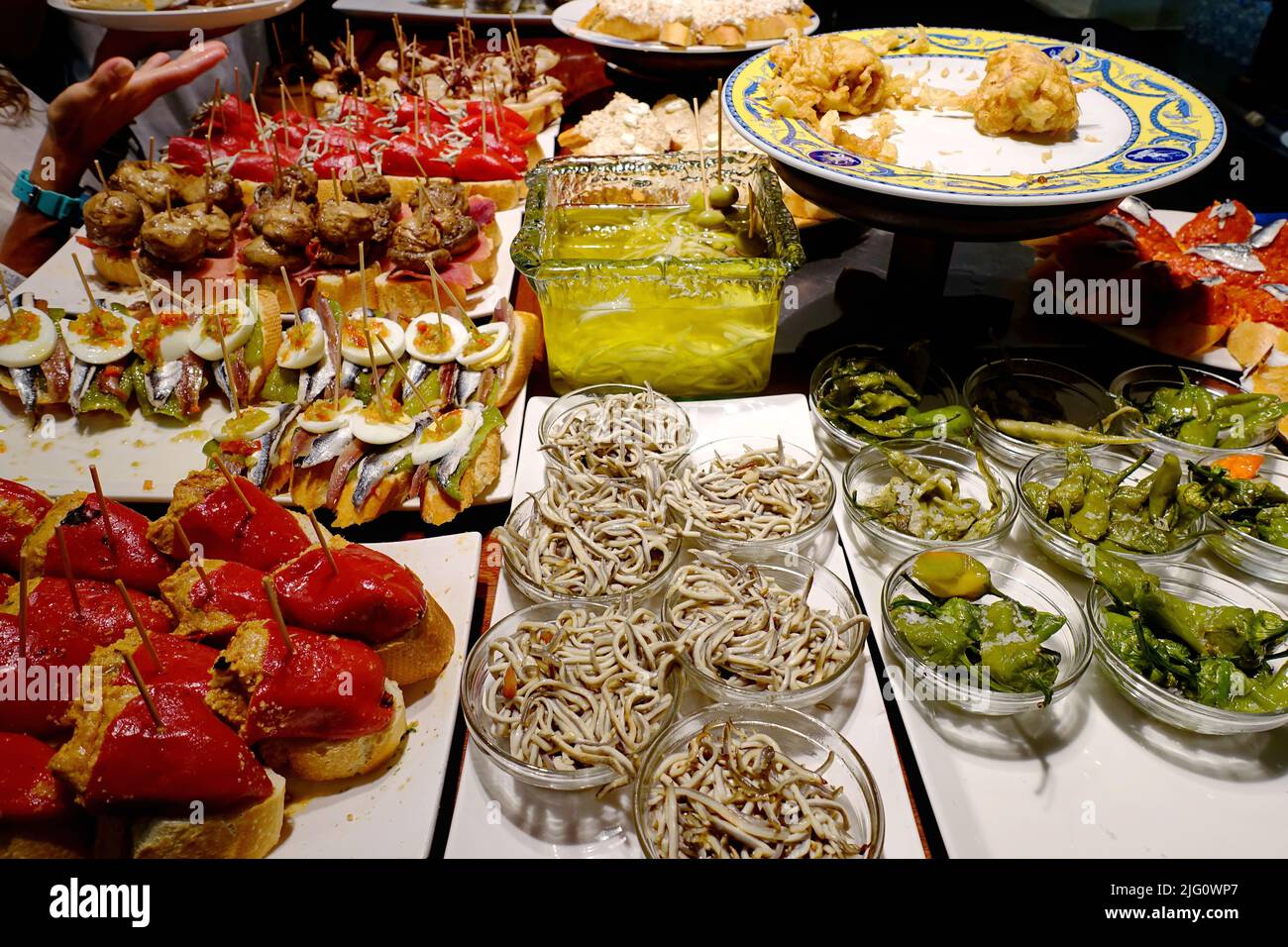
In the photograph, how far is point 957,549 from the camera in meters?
2.25

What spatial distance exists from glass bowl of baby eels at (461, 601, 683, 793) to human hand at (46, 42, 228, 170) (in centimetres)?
306

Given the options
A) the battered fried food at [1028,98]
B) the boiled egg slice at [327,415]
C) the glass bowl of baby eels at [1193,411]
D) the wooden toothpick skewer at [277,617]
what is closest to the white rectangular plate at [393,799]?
the wooden toothpick skewer at [277,617]

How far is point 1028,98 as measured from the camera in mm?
2766

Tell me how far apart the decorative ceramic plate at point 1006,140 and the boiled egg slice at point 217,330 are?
2.03 metres

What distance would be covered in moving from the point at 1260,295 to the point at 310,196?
4437 mm

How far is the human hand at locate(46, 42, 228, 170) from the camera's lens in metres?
3.29

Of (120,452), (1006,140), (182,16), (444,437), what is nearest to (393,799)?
(444,437)

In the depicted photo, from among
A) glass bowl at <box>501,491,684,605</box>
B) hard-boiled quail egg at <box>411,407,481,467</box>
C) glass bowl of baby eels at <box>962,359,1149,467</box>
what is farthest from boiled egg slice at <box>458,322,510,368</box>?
glass bowl of baby eels at <box>962,359,1149,467</box>

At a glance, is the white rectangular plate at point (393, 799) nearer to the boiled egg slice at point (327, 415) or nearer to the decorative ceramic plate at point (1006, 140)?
the boiled egg slice at point (327, 415)

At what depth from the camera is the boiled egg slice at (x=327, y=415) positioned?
264 centimetres

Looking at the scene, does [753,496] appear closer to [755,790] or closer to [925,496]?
[925,496]

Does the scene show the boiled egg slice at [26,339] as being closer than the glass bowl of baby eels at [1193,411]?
No

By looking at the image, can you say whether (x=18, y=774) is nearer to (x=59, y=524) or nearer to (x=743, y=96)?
(x=59, y=524)

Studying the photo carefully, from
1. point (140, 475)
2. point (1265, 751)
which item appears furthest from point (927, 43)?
point (140, 475)
